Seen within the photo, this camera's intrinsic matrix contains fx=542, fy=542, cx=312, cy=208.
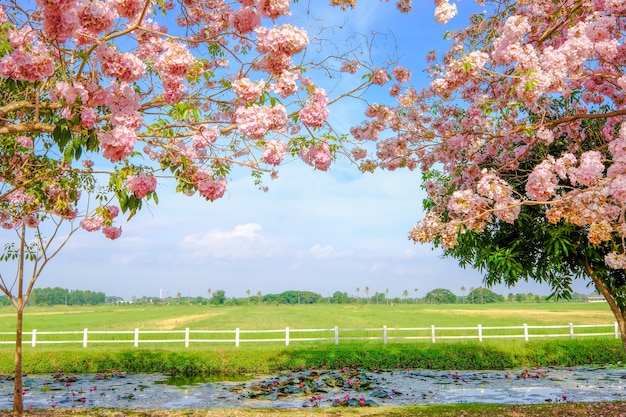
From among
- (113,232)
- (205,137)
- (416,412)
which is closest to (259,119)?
(205,137)

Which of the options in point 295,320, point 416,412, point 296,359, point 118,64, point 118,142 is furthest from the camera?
point 295,320

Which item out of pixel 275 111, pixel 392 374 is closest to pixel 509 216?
pixel 275 111

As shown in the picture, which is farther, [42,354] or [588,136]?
[42,354]

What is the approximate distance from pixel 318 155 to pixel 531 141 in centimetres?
357

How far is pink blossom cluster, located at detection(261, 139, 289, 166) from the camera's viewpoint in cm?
488

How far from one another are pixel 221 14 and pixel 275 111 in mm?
2999

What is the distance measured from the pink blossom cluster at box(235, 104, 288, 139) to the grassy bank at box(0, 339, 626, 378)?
13373 millimetres

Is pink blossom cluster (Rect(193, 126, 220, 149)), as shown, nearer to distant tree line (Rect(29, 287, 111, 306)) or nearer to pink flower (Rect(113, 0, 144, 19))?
pink flower (Rect(113, 0, 144, 19))

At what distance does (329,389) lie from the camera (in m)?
13.0

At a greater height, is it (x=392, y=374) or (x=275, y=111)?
(x=275, y=111)

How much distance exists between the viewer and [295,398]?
39.1 feet

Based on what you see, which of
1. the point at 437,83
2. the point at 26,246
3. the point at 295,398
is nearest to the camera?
the point at 437,83

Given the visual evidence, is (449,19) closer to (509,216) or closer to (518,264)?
(509,216)

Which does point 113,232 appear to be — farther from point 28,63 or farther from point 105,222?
point 28,63
